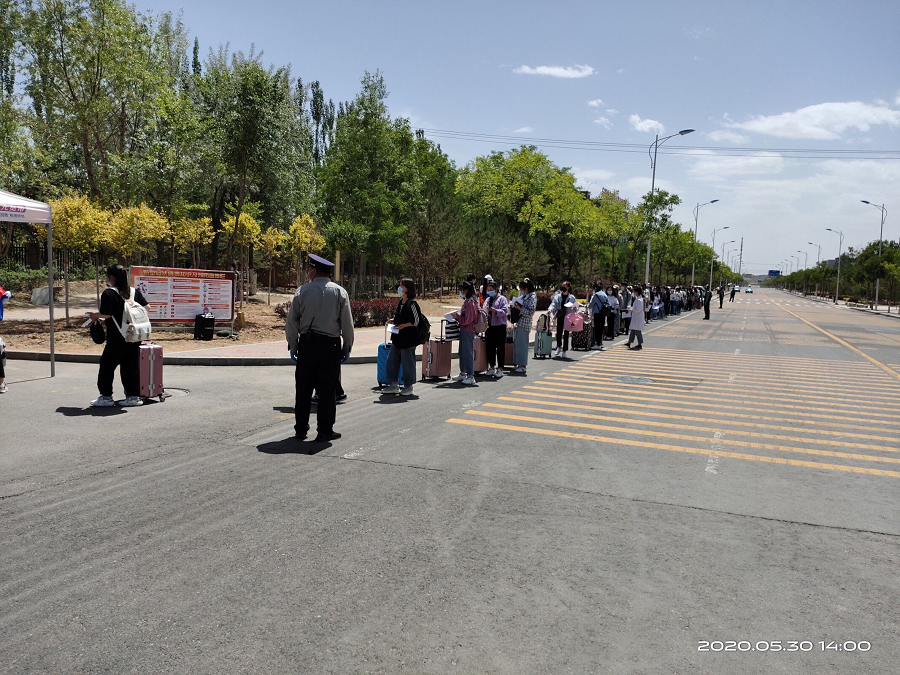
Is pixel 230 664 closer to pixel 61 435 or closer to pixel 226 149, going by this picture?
pixel 61 435

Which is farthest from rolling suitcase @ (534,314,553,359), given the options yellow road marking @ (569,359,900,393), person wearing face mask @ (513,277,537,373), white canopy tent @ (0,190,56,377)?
white canopy tent @ (0,190,56,377)

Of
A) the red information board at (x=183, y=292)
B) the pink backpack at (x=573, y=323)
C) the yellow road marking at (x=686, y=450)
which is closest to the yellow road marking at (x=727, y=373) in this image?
the pink backpack at (x=573, y=323)

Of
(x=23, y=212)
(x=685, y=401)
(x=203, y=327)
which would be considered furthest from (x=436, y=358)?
(x=203, y=327)

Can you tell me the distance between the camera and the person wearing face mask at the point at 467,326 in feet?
→ 35.7

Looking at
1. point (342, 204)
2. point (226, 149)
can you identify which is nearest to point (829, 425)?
point (226, 149)

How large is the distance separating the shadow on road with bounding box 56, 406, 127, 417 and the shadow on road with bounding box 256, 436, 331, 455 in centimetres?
259

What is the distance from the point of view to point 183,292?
16766 mm

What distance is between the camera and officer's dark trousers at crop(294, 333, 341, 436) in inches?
267

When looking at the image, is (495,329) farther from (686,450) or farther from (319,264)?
(319,264)

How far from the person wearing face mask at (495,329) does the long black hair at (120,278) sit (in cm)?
587

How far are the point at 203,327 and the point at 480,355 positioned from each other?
7920 millimetres

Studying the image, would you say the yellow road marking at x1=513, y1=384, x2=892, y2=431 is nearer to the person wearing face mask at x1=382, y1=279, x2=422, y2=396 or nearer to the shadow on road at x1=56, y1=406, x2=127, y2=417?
the person wearing face mask at x1=382, y1=279, x2=422, y2=396

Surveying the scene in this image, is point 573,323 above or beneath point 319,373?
above

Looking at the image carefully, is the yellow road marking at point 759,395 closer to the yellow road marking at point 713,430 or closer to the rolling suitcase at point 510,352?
the rolling suitcase at point 510,352
